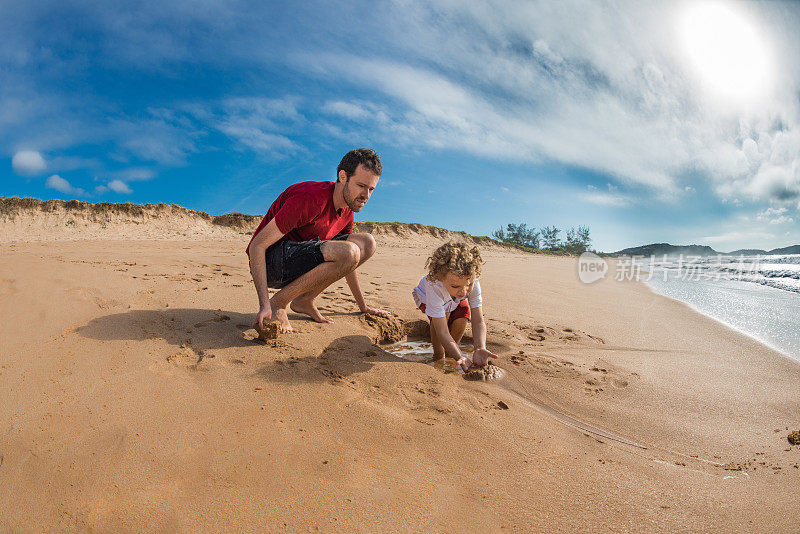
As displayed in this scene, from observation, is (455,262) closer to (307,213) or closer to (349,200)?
(349,200)

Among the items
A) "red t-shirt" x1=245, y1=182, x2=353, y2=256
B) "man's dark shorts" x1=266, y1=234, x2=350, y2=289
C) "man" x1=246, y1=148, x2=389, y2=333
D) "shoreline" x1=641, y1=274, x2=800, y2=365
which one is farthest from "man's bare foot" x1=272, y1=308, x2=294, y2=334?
"shoreline" x1=641, y1=274, x2=800, y2=365

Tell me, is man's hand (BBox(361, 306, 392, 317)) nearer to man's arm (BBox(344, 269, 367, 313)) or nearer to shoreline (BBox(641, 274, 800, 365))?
man's arm (BBox(344, 269, 367, 313))

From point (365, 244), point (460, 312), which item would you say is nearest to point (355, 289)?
point (365, 244)

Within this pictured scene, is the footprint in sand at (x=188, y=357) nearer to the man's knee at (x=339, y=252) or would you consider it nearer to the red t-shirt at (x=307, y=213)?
the red t-shirt at (x=307, y=213)

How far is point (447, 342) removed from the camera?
268 centimetres

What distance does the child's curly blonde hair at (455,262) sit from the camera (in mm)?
2588

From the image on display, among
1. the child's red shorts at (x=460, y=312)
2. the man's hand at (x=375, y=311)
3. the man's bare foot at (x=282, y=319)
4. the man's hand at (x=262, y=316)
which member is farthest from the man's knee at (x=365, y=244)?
the man's hand at (x=262, y=316)

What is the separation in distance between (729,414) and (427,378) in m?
1.65

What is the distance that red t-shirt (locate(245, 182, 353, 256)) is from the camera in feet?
9.18

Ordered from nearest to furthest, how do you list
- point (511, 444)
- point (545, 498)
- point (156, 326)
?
point (545, 498)
point (511, 444)
point (156, 326)

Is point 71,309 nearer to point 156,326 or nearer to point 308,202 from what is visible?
point 156,326

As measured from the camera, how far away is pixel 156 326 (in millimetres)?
2584

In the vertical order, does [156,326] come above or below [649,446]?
above

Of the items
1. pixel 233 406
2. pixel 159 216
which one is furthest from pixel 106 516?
pixel 159 216
